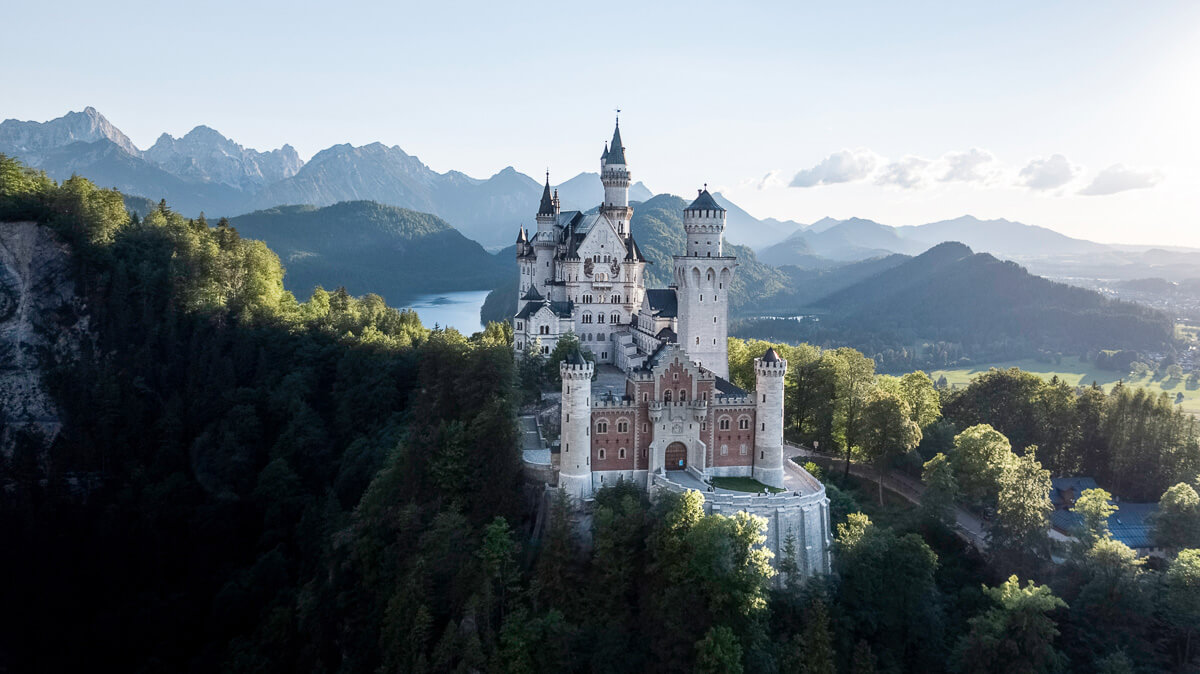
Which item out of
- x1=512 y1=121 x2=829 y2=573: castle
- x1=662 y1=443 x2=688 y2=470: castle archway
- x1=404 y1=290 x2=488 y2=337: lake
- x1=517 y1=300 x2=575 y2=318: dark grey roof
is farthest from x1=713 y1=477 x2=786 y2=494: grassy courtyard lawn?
x1=404 y1=290 x2=488 y2=337: lake

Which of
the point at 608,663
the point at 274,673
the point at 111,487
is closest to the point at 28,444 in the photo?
the point at 111,487

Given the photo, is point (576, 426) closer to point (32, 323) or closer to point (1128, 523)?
point (1128, 523)

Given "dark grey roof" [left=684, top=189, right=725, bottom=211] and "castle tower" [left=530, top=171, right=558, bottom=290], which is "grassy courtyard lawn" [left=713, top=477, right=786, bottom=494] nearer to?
"dark grey roof" [left=684, top=189, right=725, bottom=211]

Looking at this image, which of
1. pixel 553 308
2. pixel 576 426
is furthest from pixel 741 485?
pixel 553 308

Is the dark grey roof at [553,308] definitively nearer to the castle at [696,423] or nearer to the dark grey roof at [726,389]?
the castle at [696,423]

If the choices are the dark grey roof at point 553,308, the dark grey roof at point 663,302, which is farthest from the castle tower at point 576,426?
the dark grey roof at point 663,302

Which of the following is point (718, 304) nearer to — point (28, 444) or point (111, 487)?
point (111, 487)
